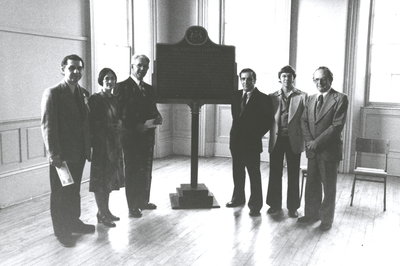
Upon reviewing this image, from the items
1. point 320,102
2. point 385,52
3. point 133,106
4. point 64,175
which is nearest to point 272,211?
point 320,102

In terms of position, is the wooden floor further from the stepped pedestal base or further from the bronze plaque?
the bronze plaque

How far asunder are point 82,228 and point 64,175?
0.83m

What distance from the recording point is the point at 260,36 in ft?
26.2

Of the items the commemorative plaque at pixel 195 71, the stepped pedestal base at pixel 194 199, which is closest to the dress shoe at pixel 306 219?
the stepped pedestal base at pixel 194 199

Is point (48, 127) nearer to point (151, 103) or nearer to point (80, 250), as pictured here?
point (80, 250)

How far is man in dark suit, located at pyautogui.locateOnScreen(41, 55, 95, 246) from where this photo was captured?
384cm

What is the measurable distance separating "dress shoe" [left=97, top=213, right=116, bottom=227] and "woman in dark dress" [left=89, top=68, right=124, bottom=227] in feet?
0.04

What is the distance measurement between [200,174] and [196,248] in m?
3.07

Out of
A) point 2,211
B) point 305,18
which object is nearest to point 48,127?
point 2,211

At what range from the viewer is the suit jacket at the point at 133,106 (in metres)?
4.73

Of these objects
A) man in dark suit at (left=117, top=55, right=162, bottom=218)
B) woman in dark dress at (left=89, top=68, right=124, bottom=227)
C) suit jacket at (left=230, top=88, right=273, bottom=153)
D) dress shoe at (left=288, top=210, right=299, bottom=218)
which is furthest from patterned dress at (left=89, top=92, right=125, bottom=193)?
dress shoe at (left=288, top=210, right=299, bottom=218)

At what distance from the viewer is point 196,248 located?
4047 mm

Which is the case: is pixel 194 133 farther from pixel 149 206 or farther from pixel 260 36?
pixel 260 36

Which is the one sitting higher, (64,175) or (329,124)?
(329,124)
